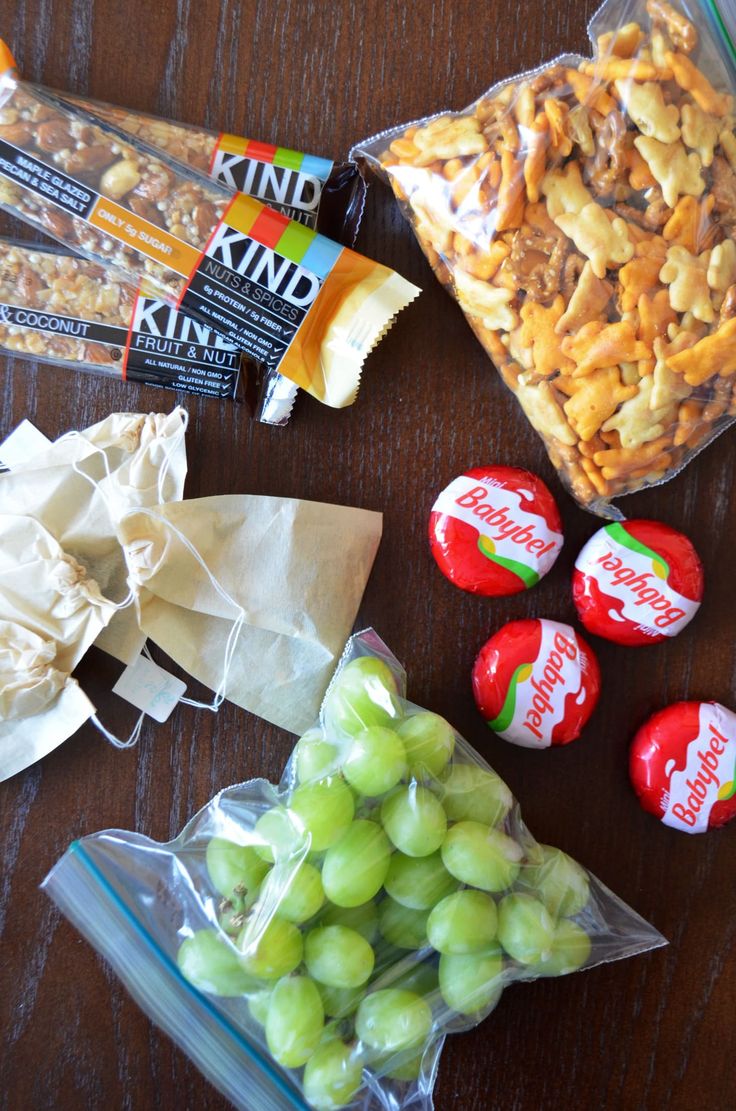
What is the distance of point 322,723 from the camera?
2.06 feet

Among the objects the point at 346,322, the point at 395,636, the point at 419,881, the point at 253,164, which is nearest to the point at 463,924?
the point at 419,881

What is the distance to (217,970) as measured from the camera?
53cm

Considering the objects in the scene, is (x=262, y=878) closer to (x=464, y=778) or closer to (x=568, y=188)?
(x=464, y=778)

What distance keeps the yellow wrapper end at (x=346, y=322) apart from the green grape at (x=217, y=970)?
1.44 ft

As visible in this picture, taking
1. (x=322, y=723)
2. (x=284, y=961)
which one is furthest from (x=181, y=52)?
(x=284, y=961)

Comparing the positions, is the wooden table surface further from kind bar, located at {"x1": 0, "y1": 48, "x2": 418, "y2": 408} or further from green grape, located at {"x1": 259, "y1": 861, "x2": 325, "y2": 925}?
green grape, located at {"x1": 259, "y1": 861, "x2": 325, "y2": 925}

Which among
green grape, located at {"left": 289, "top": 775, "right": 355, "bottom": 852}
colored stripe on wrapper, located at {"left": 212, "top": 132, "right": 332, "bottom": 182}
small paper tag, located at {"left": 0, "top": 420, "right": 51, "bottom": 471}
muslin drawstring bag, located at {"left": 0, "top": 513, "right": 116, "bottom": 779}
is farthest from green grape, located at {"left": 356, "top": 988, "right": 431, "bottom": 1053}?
colored stripe on wrapper, located at {"left": 212, "top": 132, "right": 332, "bottom": 182}

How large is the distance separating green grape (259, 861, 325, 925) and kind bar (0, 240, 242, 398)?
414mm

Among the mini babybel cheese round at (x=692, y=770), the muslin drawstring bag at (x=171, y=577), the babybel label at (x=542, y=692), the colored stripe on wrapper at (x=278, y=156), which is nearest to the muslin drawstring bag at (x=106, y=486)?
the muslin drawstring bag at (x=171, y=577)

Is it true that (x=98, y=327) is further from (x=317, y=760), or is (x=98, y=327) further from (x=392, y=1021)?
(x=392, y=1021)

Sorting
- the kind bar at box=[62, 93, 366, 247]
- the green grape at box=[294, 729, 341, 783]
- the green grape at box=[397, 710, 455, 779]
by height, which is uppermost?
the kind bar at box=[62, 93, 366, 247]

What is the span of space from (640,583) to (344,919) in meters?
0.36

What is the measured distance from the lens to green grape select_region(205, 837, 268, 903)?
0.55 metres

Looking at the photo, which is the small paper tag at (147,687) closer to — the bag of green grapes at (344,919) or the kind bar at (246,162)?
the bag of green grapes at (344,919)
